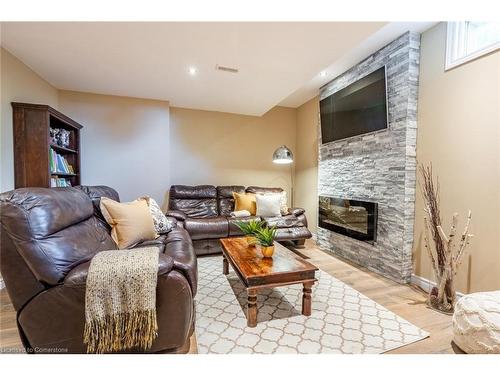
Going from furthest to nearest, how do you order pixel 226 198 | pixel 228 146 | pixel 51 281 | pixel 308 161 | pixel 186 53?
pixel 228 146 → pixel 308 161 → pixel 226 198 → pixel 186 53 → pixel 51 281

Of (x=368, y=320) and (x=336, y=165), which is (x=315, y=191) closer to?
(x=336, y=165)

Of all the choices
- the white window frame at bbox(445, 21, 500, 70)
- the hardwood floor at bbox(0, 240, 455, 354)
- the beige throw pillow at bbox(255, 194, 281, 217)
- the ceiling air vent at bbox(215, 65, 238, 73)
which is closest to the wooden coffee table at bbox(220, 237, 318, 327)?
the hardwood floor at bbox(0, 240, 455, 354)

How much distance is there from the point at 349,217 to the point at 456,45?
6.70 feet

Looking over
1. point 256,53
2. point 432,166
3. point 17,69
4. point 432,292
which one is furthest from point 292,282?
point 17,69

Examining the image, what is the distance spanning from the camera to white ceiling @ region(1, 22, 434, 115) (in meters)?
1.86

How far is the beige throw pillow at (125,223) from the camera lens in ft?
6.79

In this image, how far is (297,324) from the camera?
5.60 ft

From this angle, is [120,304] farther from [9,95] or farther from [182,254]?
[9,95]

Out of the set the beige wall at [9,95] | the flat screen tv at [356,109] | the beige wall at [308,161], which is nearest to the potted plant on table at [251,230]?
the flat screen tv at [356,109]

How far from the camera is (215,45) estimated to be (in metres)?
2.10

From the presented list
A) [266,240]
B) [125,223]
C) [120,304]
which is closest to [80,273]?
[120,304]

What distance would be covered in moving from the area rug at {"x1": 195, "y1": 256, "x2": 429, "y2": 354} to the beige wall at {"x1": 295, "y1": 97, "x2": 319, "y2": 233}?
205cm

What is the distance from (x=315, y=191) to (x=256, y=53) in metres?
2.60

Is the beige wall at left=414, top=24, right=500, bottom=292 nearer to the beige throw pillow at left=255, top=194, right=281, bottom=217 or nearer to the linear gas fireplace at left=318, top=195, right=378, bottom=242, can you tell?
the linear gas fireplace at left=318, top=195, right=378, bottom=242
